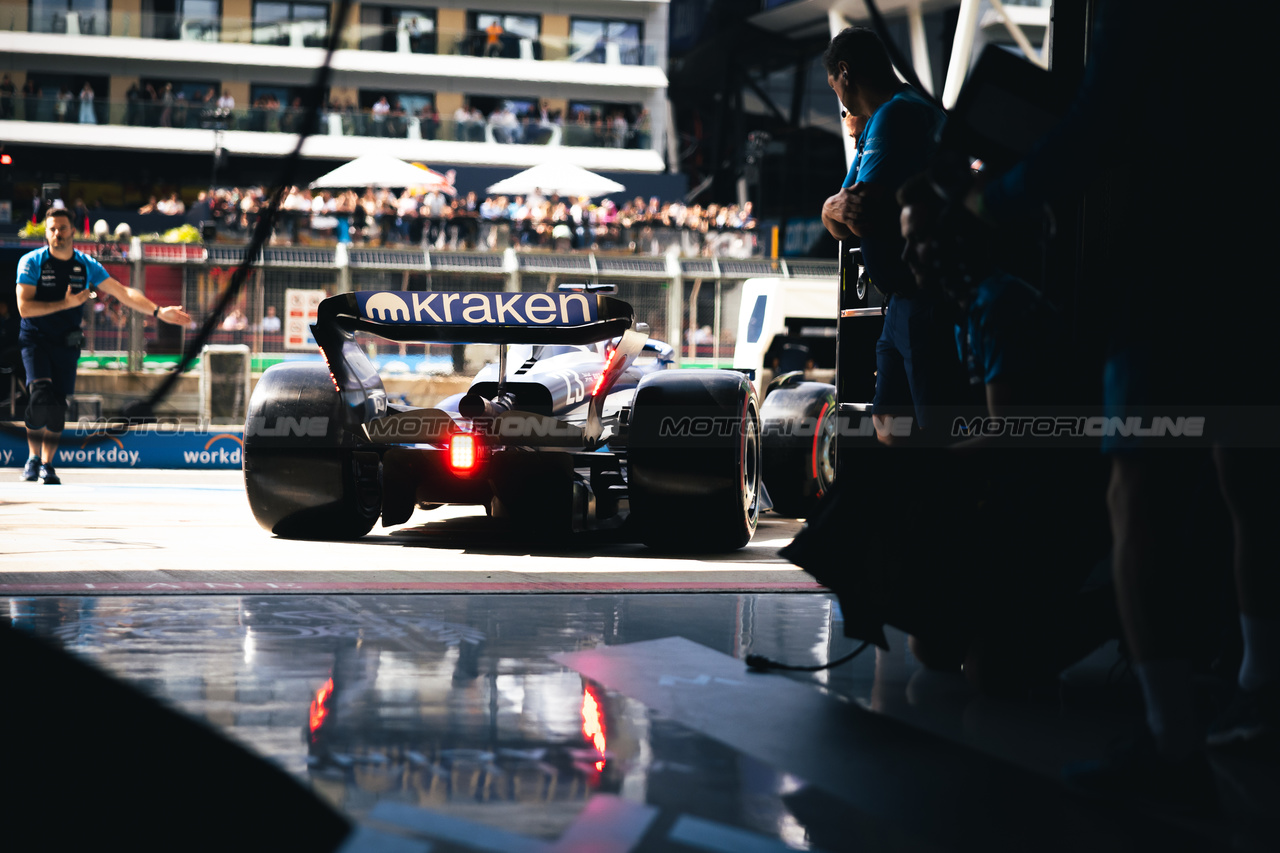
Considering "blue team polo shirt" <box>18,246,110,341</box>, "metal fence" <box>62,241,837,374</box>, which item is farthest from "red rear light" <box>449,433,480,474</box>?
"metal fence" <box>62,241,837,374</box>

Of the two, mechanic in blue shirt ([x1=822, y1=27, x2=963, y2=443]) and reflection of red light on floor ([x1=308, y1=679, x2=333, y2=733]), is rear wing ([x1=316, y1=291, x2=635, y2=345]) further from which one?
reflection of red light on floor ([x1=308, y1=679, x2=333, y2=733])

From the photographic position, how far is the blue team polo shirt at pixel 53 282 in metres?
8.81

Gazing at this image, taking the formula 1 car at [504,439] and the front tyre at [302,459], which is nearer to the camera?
the formula 1 car at [504,439]

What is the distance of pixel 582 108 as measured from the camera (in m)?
35.8

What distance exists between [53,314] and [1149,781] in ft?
27.1

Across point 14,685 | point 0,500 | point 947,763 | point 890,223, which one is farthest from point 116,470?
point 947,763

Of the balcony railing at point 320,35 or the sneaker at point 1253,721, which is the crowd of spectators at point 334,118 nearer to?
the balcony railing at point 320,35

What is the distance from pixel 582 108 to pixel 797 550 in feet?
110

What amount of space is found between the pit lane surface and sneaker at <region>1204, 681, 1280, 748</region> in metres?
2.38

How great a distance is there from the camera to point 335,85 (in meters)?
35.5

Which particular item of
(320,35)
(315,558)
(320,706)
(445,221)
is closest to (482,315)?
(315,558)

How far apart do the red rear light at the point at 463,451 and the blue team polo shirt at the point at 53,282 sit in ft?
13.8

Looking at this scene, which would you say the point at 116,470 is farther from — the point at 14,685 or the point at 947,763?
the point at 947,763

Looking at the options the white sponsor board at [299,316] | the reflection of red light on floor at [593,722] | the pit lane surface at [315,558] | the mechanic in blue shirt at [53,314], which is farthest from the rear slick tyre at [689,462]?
the white sponsor board at [299,316]
